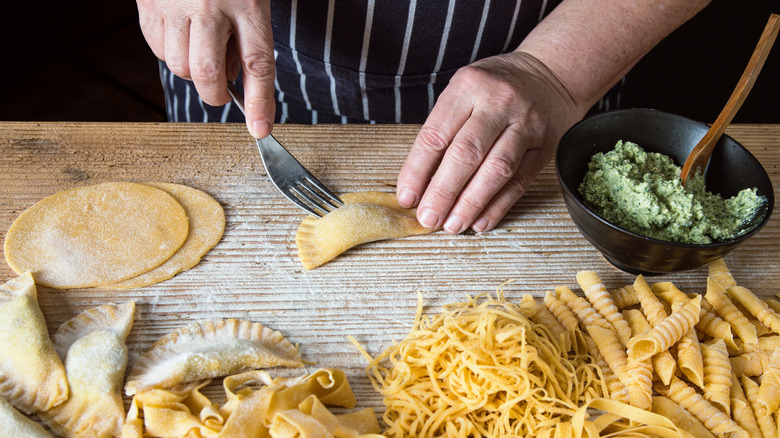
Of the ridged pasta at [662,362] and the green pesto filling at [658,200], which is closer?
the ridged pasta at [662,362]

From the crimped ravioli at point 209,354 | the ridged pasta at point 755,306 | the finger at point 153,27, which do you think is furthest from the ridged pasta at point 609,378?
the finger at point 153,27

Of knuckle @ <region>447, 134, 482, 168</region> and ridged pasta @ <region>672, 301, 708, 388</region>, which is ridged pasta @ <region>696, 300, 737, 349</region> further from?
knuckle @ <region>447, 134, 482, 168</region>

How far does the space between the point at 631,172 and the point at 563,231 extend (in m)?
0.26

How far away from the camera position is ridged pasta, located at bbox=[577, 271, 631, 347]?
4.43 ft

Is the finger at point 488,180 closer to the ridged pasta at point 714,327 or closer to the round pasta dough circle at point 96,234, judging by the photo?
the ridged pasta at point 714,327

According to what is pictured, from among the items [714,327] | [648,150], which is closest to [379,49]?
[648,150]

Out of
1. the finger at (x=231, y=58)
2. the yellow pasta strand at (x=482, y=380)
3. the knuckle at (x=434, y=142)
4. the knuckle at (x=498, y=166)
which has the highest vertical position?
the finger at (x=231, y=58)

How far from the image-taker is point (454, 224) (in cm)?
159

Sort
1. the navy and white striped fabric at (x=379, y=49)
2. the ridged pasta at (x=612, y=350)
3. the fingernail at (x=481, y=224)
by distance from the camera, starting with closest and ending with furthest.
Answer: the ridged pasta at (x=612, y=350) → the fingernail at (x=481, y=224) → the navy and white striped fabric at (x=379, y=49)

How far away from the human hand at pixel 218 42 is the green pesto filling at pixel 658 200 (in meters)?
0.83

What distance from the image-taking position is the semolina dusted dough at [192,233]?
4.77 ft

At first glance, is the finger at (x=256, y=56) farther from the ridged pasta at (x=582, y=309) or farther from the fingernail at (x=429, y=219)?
the ridged pasta at (x=582, y=309)

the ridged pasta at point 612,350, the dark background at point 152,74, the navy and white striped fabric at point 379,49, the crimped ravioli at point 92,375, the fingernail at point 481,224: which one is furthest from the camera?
the dark background at point 152,74

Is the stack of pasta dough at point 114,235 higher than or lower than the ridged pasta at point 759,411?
lower
